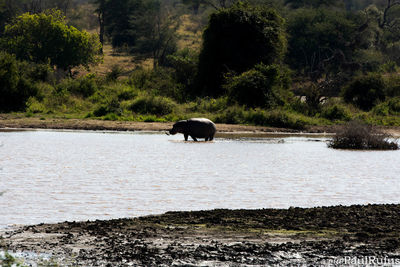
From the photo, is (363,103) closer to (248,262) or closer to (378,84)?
(378,84)

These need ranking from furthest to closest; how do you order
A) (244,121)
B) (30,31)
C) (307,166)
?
(30,31), (244,121), (307,166)

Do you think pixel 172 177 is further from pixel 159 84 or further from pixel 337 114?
pixel 159 84

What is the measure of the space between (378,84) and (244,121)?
11313 mm

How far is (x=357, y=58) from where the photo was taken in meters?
61.6

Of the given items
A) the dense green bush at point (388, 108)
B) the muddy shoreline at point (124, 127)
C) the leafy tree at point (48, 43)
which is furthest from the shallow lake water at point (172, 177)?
the leafy tree at point (48, 43)

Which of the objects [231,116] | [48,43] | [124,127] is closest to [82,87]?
[124,127]

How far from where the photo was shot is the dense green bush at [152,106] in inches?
1398

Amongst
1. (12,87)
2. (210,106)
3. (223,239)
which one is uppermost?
(12,87)

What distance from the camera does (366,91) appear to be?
40750mm

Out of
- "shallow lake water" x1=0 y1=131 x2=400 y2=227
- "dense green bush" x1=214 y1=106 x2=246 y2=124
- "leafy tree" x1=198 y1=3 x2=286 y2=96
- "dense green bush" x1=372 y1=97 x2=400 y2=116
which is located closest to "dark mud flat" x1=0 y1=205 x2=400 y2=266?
"shallow lake water" x1=0 y1=131 x2=400 y2=227

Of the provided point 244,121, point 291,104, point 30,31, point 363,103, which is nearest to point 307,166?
point 244,121

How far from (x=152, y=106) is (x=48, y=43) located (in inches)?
907

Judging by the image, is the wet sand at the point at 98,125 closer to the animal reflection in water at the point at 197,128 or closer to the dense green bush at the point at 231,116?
the dense green bush at the point at 231,116

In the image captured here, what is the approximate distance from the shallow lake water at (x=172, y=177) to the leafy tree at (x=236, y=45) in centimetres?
1617
